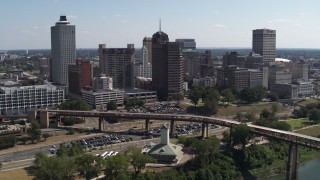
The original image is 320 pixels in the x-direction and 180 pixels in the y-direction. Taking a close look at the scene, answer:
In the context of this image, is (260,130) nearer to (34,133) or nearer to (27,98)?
(34,133)

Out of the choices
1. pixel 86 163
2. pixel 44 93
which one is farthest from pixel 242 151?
pixel 44 93

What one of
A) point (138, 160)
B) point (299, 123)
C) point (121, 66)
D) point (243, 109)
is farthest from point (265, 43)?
point (138, 160)

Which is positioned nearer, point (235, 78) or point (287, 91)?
point (287, 91)

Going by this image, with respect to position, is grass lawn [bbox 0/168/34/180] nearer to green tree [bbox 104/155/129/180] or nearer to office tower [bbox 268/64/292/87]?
green tree [bbox 104/155/129/180]

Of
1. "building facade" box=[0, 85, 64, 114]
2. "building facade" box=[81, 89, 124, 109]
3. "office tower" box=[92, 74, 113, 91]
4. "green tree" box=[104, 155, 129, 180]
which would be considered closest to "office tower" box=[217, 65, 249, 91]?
"office tower" box=[92, 74, 113, 91]

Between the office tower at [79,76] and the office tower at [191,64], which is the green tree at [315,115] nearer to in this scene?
the office tower at [79,76]

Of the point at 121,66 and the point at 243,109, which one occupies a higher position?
the point at 121,66

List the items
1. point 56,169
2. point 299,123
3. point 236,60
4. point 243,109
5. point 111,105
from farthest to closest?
point 236,60
point 243,109
point 111,105
point 299,123
point 56,169
